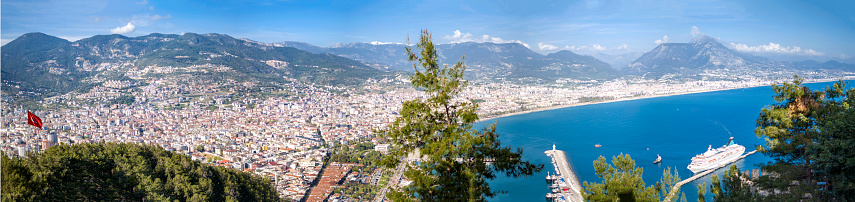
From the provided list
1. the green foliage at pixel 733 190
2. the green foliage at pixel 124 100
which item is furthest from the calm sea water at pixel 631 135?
the green foliage at pixel 124 100

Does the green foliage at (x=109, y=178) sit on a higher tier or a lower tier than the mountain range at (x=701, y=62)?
lower

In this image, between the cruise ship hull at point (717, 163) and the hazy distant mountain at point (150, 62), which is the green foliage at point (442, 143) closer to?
the cruise ship hull at point (717, 163)

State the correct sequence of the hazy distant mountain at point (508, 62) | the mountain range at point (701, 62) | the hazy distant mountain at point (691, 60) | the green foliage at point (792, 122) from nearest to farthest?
the green foliage at point (792, 122), the hazy distant mountain at point (508, 62), the mountain range at point (701, 62), the hazy distant mountain at point (691, 60)

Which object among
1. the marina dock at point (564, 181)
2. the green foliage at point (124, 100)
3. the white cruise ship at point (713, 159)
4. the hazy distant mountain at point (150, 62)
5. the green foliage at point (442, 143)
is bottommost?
the marina dock at point (564, 181)

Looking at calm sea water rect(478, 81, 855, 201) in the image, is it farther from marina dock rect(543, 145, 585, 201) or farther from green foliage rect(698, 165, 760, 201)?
green foliage rect(698, 165, 760, 201)

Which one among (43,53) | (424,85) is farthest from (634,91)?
(43,53)

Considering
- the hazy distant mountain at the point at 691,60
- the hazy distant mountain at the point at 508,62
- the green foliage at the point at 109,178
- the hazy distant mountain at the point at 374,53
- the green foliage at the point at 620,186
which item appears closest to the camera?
the green foliage at the point at 620,186
